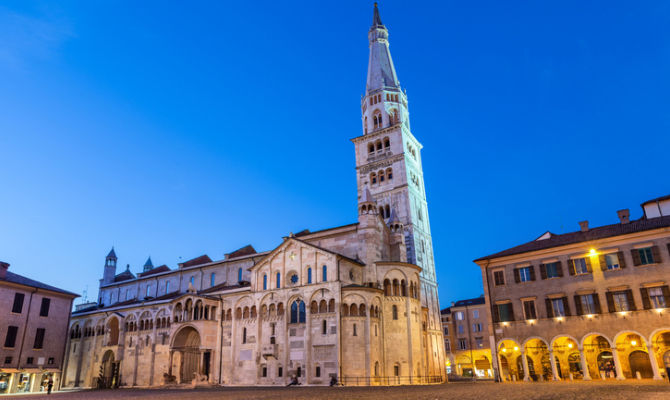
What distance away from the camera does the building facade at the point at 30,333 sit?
4225 centimetres

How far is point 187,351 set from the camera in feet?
156

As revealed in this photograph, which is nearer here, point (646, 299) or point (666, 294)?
point (666, 294)

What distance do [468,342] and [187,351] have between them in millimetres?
43336

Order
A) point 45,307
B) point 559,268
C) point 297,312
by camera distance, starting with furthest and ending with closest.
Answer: point 45,307, point 297,312, point 559,268

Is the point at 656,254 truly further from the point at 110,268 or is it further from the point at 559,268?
the point at 110,268

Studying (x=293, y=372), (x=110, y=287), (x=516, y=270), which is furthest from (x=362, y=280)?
(x=110, y=287)

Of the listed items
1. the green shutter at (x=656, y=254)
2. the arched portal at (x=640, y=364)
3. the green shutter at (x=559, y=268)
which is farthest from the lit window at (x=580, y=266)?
the arched portal at (x=640, y=364)

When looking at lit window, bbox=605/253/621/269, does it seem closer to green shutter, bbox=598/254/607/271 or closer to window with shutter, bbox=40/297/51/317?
green shutter, bbox=598/254/607/271

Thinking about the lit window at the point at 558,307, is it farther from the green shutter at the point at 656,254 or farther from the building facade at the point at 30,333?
the building facade at the point at 30,333

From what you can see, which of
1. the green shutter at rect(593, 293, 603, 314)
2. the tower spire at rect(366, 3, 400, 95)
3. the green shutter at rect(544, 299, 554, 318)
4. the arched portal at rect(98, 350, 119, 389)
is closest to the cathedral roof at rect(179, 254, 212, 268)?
the arched portal at rect(98, 350, 119, 389)

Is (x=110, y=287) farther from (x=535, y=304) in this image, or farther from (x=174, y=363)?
(x=535, y=304)

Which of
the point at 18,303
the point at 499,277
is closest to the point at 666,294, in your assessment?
the point at 499,277

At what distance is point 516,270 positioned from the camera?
38.7 meters

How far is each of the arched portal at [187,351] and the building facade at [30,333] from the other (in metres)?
12.8
